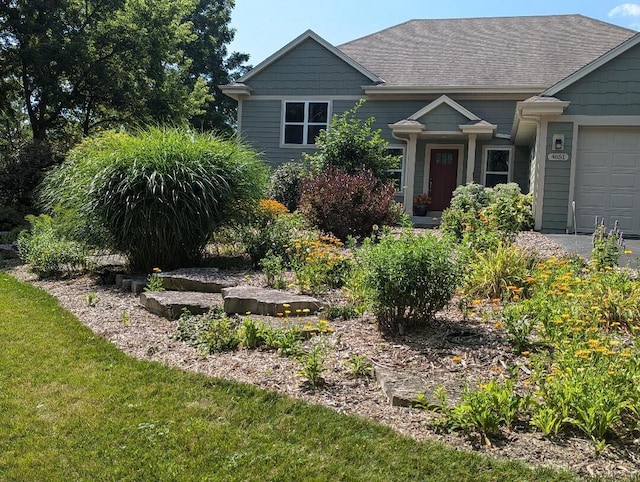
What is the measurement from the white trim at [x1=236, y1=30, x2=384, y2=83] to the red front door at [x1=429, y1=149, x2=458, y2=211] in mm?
2986

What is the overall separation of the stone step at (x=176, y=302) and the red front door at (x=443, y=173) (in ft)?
40.1

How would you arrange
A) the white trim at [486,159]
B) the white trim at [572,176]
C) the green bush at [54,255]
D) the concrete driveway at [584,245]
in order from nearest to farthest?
the concrete driveway at [584,245] → the green bush at [54,255] → the white trim at [572,176] → the white trim at [486,159]

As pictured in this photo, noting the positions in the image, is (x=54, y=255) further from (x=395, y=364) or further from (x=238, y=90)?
(x=238, y=90)

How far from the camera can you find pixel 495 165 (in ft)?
55.1

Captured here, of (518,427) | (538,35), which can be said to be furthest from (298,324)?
(538,35)

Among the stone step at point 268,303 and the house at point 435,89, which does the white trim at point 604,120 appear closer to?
the house at point 435,89

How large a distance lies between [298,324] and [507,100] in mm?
13680

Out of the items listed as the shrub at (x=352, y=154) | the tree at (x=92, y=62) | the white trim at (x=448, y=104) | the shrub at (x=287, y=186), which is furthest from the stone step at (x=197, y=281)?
the tree at (x=92, y=62)

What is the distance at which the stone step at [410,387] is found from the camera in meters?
3.49

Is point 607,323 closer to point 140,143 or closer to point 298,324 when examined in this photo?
point 298,324

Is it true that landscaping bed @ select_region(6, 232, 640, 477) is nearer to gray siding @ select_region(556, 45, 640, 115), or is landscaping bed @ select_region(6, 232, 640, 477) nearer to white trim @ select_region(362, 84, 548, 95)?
gray siding @ select_region(556, 45, 640, 115)

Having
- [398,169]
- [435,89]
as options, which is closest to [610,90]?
[435,89]

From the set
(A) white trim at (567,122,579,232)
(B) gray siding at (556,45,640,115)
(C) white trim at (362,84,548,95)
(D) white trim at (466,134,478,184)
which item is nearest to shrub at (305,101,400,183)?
(D) white trim at (466,134,478,184)

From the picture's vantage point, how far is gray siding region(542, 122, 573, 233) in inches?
463
